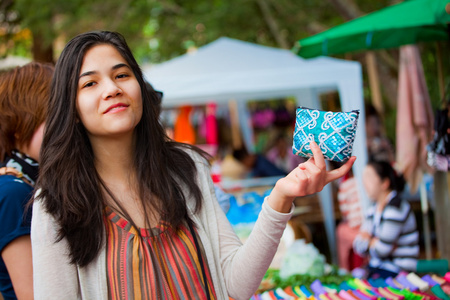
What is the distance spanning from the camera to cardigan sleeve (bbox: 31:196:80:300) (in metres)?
1.41

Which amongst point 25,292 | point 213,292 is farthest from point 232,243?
point 25,292

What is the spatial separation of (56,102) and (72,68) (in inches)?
4.5

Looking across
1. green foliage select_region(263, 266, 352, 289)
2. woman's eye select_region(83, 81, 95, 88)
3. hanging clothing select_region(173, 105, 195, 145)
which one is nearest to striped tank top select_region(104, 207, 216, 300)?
woman's eye select_region(83, 81, 95, 88)

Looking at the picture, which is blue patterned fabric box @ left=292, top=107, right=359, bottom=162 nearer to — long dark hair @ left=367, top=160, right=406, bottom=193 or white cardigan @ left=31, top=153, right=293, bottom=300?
white cardigan @ left=31, top=153, right=293, bottom=300

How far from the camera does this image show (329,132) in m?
1.43

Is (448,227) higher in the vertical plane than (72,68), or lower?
lower

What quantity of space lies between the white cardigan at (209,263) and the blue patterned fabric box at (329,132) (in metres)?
0.21

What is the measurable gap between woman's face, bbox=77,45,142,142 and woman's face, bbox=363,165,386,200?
295cm

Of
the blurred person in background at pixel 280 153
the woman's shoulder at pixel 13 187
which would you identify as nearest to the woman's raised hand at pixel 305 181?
the woman's shoulder at pixel 13 187

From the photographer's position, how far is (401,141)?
441 centimetres

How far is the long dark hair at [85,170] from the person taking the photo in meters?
1.46

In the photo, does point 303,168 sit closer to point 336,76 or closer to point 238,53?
point 336,76

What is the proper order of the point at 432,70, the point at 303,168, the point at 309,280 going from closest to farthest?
the point at 303,168 < the point at 309,280 < the point at 432,70

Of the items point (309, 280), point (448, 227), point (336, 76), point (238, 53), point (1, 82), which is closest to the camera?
point (1, 82)
